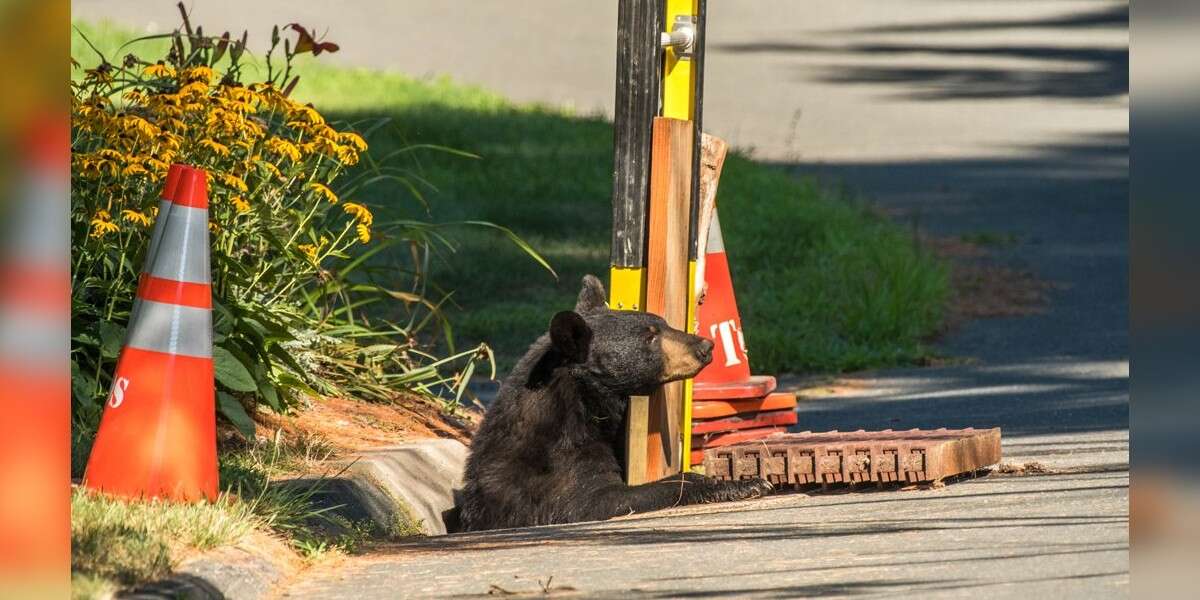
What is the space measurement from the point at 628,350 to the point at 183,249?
1978mm

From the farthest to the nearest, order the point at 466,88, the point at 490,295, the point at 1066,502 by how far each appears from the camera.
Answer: the point at 466,88 < the point at 490,295 < the point at 1066,502

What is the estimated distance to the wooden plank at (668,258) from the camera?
6926 mm

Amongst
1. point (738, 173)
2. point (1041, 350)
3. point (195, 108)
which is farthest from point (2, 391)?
point (738, 173)

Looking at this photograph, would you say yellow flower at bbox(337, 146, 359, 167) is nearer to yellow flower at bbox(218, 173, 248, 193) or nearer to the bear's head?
yellow flower at bbox(218, 173, 248, 193)

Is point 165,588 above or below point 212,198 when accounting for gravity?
below

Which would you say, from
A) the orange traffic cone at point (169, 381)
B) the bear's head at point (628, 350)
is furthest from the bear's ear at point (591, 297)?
the orange traffic cone at point (169, 381)

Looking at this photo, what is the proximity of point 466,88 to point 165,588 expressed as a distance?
16.6 metres

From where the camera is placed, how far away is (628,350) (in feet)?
22.0

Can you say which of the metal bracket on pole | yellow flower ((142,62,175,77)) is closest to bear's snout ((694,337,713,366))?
the metal bracket on pole

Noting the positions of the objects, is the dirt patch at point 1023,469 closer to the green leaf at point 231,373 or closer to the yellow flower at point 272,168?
the green leaf at point 231,373

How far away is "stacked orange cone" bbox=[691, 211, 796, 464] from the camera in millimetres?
7328

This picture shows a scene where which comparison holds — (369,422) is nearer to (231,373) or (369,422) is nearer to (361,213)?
(361,213)

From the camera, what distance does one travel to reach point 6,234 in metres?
3.34

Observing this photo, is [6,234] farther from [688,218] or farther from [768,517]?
[688,218]
